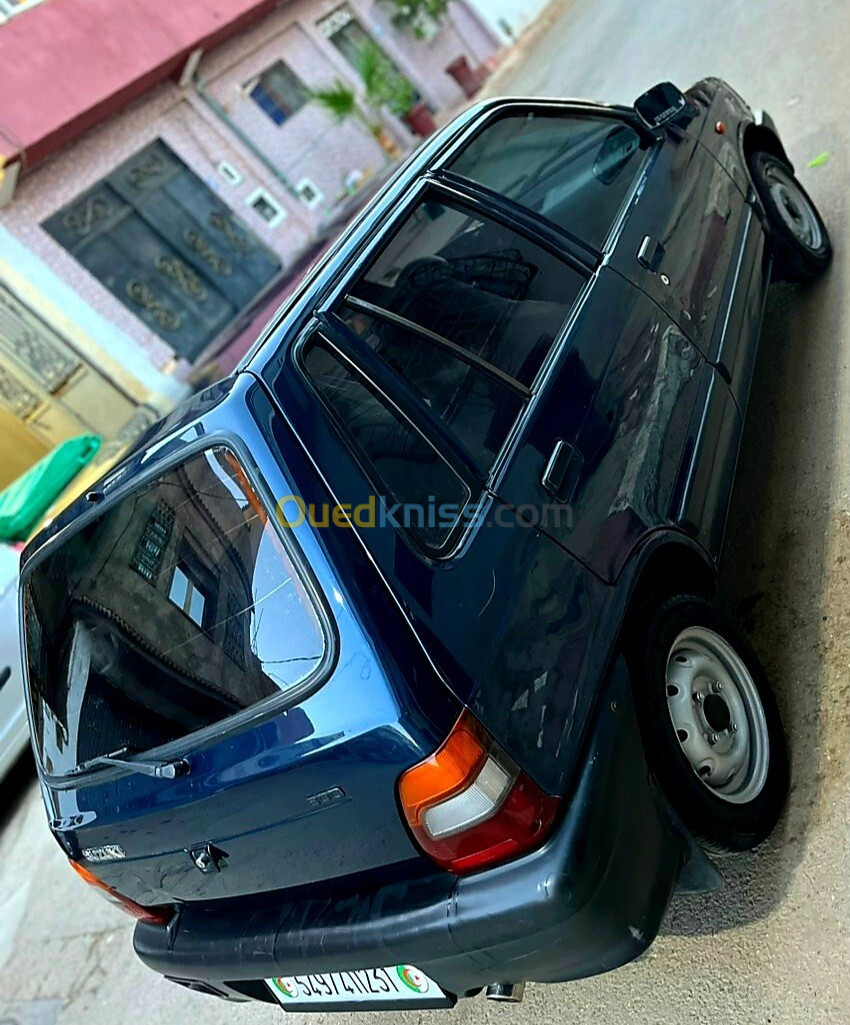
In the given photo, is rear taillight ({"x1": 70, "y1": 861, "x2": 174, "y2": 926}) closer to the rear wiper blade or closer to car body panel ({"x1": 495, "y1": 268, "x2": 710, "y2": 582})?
the rear wiper blade

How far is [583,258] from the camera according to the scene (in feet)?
9.63

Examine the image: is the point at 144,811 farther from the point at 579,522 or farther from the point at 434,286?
the point at 434,286

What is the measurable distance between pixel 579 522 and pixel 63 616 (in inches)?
60.0

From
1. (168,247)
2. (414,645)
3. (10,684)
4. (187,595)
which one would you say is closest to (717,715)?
(414,645)

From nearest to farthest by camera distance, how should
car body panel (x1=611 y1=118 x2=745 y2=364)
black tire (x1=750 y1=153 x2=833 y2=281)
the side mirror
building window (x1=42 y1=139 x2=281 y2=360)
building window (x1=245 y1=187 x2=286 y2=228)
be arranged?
car body panel (x1=611 y1=118 x2=745 y2=364)
the side mirror
black tire (x1=750 y1=153 x2=833 y2=281)
building window (x1=42 y1=139 x2=281 y2=360)
building window (x1=245 y1=187 x2=286 y2=228)

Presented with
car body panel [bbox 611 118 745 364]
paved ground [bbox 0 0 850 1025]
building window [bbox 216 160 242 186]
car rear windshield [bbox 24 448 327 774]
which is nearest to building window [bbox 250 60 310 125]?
building window [bbox 216 160 242 186]

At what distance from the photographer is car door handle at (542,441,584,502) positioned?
7.57ft

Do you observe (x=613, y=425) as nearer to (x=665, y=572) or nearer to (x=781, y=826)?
(x=665, y=572)

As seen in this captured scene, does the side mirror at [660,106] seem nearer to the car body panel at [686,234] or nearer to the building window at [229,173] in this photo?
the car body panel at [686,234]

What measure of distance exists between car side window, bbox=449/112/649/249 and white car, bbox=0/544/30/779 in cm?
397

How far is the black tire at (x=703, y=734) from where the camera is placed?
2.18 meters

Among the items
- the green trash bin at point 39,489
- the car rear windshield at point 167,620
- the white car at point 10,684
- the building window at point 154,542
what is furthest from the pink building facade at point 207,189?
the building window at point 154,542

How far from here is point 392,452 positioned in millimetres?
2170
